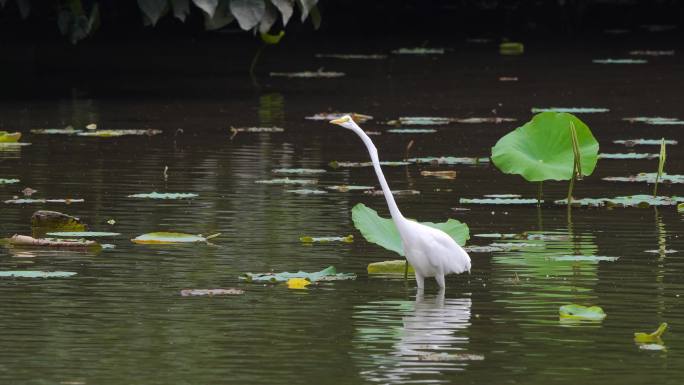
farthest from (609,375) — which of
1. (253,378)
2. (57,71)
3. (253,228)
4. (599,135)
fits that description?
(57,71)

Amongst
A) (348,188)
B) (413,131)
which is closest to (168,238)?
(348,188)

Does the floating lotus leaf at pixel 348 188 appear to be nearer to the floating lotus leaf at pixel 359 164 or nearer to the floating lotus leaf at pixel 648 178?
the floating lotus leaf at pixel 359 164

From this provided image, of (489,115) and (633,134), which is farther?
(489,115)

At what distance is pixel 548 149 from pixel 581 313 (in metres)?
2.53

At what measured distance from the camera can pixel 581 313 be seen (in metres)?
5.83

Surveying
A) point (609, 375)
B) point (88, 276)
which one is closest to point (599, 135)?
point (88, 276)

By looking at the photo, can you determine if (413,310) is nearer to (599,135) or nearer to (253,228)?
(253,228)

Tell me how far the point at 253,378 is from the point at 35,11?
20.2 meters

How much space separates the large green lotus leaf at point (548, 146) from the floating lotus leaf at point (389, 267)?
1441 millimetres

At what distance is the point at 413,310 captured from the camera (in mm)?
6086

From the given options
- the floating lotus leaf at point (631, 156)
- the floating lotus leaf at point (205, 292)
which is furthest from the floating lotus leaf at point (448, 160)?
the floating lotus leaf at point (205, 292)

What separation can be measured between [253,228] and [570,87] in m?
8.18

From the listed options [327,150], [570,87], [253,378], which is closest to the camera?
[253,378]

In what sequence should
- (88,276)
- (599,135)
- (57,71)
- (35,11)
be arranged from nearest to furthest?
(88,276) < (599,135) < (57,71) < (35,11)
